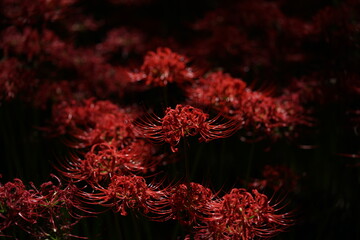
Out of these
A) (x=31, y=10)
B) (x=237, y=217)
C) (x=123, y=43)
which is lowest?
(x=123, y=43)

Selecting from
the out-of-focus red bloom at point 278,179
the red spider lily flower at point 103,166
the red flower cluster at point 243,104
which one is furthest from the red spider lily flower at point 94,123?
the out-of-focus red bloom at point 278,179

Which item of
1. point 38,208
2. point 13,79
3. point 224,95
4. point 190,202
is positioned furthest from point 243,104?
point 13,79

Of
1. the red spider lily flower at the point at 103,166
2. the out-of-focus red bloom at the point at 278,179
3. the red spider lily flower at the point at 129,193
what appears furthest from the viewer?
the out-of-focus red bloom at the point at 278,179

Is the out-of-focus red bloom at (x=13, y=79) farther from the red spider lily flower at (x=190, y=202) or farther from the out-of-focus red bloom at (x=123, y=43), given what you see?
the red spider lily flower at (x=190, y=202)

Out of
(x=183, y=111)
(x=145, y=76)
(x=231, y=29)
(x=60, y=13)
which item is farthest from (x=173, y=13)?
(x=183, y=111)

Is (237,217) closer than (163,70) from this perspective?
Yes

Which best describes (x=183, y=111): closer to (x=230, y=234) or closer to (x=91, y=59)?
(x=230, y=234)

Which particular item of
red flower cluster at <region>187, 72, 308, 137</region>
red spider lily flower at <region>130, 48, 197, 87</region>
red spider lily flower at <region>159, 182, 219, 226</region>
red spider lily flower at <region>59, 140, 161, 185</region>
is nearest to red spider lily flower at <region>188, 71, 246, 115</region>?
red flower cluster at <region>187, 72, 308, 137</region>

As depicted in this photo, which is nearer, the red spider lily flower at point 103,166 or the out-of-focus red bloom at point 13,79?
the red spider lily flower at point 103,166

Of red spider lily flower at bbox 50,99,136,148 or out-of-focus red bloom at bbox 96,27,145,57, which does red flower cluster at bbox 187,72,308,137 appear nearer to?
red spider lily flower at bbox 50,99,136,148

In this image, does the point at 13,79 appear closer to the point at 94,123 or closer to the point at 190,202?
the point at 94,123

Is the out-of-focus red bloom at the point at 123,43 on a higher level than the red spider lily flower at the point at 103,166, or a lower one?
lower
